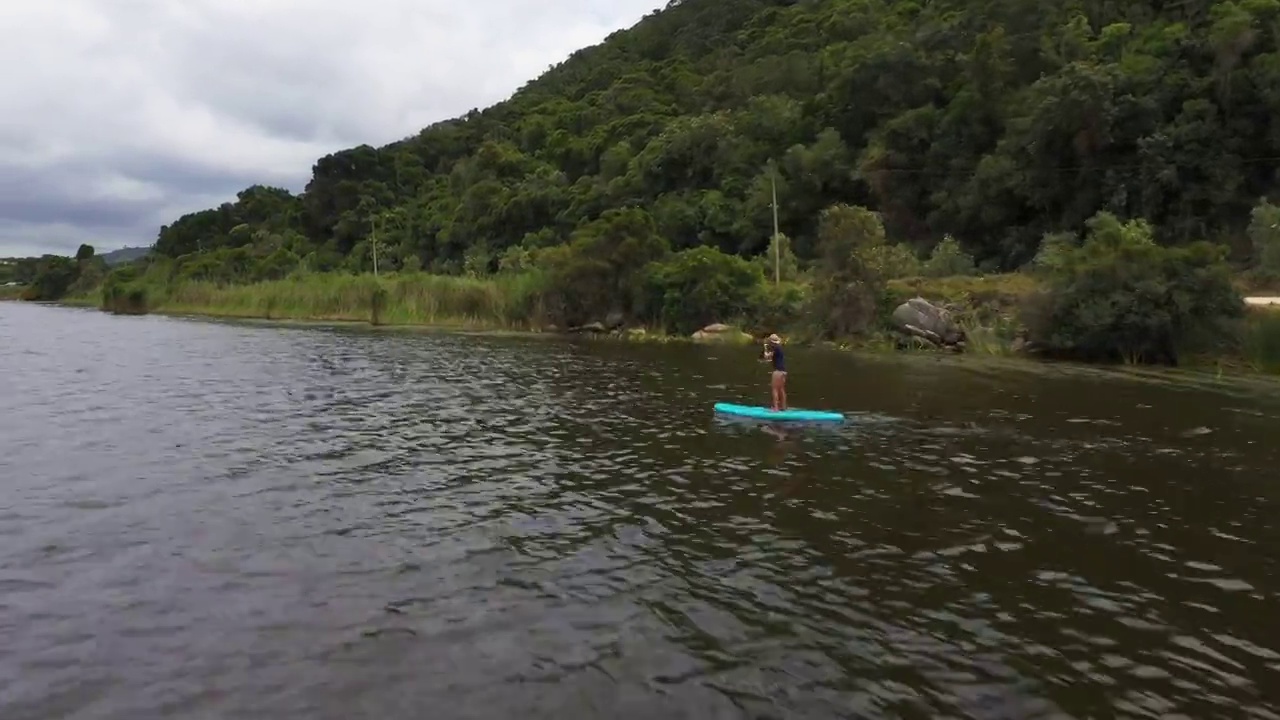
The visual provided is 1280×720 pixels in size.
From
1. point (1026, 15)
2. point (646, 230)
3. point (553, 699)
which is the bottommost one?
point (553, 699)

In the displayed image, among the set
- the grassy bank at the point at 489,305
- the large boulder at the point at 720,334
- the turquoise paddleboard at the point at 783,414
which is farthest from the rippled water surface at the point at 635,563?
the large boulder at the point at 720,334

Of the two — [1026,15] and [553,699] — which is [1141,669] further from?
[1026,15]

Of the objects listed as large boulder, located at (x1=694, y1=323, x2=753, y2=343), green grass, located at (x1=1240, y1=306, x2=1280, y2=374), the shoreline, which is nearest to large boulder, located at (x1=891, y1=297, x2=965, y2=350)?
the shoreline

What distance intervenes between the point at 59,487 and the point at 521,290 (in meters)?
49.8

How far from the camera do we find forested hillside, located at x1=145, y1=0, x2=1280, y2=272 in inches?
2295

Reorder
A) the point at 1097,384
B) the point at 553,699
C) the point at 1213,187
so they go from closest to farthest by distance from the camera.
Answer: the point at 553,699, the point at 1097,384, the point at 1213,187

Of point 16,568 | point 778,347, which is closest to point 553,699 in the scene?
point 16,568

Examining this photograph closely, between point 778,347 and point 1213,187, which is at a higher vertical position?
point 1213,187

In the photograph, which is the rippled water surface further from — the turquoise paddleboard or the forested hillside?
the forested hillside

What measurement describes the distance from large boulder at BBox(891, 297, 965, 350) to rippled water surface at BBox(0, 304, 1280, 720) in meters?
20.8

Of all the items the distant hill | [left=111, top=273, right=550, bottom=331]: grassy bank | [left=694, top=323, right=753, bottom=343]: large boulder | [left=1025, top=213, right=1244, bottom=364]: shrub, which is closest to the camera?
[left=1025, top=213, right=1244, bottom=364]: shrub

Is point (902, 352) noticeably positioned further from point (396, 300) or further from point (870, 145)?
point (396, 300)

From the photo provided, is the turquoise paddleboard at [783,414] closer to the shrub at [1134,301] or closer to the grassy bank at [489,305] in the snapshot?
the shrub at [1134,301]

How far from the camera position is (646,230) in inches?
2501
